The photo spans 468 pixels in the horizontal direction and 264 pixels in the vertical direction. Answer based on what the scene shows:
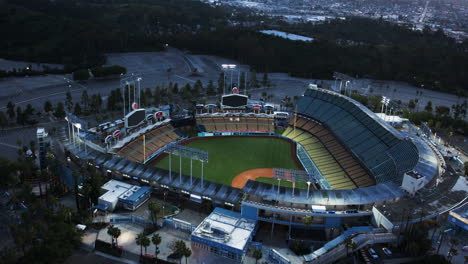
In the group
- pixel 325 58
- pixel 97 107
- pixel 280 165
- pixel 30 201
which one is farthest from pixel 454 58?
pixel 30 201

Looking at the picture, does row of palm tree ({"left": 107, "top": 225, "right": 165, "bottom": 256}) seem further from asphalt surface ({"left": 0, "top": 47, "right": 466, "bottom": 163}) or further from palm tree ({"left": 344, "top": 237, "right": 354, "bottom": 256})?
asphalt surface ({"left": 0, "top": 47, "right": 466, "bottom": 163})

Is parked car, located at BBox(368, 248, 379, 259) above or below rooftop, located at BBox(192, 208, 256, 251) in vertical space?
below

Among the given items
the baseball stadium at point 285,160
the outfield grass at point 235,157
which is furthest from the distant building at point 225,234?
the outfield grass at point 235,157

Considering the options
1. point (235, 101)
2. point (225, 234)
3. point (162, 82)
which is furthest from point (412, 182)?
point (162, 82)

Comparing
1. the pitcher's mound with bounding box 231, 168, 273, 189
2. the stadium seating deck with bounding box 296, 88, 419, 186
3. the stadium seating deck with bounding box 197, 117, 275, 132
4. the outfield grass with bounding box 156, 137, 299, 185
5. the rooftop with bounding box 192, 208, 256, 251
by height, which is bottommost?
the pitcher's mound with bounding box 231, 168, 273, 189

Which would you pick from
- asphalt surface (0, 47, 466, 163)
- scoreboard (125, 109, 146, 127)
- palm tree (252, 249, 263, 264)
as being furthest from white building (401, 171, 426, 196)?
asphalt surface (0, 47, 466, 163)

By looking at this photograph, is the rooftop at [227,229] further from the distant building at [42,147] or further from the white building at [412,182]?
the distant building at [42,147]

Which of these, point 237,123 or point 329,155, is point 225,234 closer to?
point 329,155
